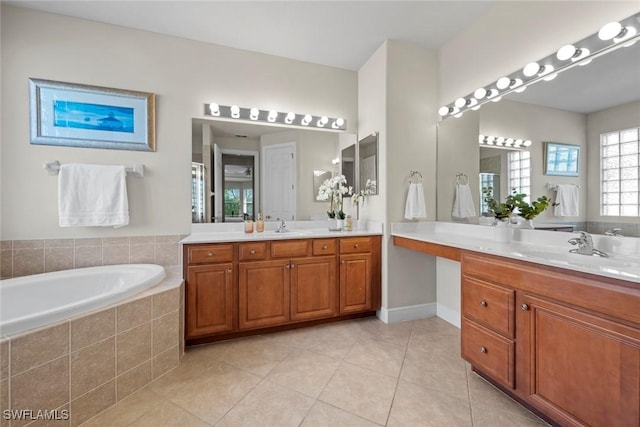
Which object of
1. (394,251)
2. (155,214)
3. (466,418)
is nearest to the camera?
(466,418)

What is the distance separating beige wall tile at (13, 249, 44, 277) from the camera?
2.09 metres

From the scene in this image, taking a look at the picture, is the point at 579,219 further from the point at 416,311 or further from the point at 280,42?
the point at 280,42

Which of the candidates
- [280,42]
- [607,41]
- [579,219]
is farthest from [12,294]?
[607,41]

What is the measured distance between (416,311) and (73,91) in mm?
3566

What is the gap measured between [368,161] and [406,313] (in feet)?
5.14

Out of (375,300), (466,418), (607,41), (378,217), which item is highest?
(607,41)

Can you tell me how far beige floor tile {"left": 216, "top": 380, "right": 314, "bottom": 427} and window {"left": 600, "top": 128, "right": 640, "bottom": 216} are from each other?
2.04 meters

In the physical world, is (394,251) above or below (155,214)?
below

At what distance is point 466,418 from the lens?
1406 millimetres

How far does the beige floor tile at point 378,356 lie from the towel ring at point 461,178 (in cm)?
156

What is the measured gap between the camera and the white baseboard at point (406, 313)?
2.58 metres

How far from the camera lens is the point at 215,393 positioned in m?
1.61

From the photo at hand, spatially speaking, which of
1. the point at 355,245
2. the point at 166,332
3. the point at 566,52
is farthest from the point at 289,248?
the point at 566,52

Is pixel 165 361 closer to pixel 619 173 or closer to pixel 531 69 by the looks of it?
pixel 619 173
